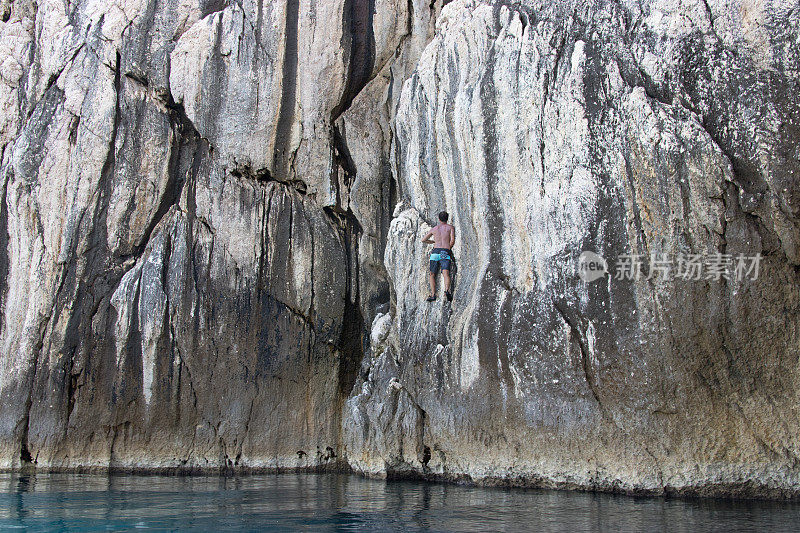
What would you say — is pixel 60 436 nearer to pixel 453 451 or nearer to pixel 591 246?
pixel 453 451

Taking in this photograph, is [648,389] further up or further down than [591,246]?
further down

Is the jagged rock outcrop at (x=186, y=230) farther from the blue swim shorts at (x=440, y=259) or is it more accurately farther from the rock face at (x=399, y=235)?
the blue swim shorts at (x=440, y=259)

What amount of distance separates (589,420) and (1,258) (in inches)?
476

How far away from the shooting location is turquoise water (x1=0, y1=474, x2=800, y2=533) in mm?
7215

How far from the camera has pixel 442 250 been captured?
11.9m

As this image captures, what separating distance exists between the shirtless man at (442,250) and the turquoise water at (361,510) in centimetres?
315

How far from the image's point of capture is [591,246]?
9.95 m

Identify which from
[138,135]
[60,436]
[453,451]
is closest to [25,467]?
[60,436]

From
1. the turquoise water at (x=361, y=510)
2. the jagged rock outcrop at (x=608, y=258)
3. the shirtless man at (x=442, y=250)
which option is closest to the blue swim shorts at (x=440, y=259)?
the shirtless man at (x=442, y=250)
